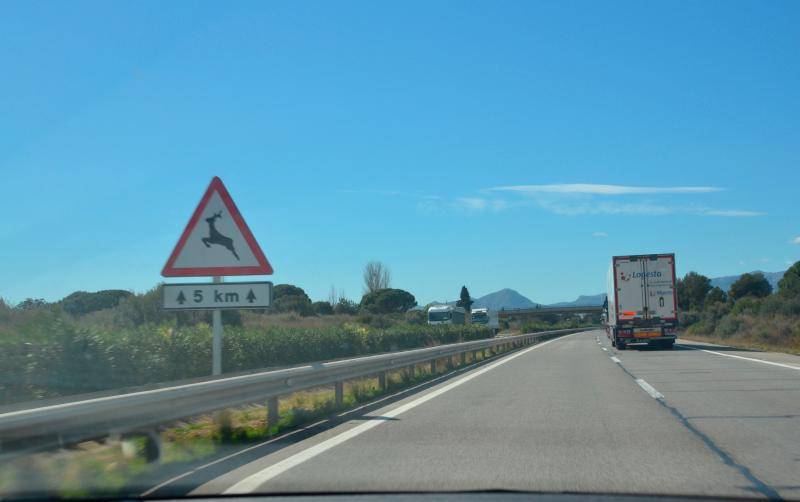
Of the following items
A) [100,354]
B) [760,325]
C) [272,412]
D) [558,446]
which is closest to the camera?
[558,446]

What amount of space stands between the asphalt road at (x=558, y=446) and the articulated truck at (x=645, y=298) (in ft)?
59.8

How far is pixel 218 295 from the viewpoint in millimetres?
9023

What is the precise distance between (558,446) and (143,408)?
4.10 metres

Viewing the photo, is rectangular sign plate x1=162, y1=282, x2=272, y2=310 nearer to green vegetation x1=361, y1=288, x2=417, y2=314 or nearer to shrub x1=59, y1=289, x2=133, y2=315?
shrub x1=59, y1=289, x2=133, y2=315

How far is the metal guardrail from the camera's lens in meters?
5.71

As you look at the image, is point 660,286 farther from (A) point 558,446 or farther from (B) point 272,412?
(A) point 558,446

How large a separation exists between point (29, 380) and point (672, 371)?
45.5 feet

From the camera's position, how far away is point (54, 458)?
265 inches

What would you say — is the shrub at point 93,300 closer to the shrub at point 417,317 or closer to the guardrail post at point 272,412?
the guardrail post at point 272,412

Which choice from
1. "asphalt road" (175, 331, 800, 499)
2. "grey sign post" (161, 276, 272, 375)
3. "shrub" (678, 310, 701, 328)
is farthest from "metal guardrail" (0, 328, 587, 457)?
"shrub" (678, 310, 701, 328)

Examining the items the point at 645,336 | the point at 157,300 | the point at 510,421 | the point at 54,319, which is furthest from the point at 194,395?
the point at 645,336

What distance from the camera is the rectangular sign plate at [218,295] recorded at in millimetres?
8953

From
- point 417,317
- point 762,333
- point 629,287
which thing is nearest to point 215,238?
point 629,287

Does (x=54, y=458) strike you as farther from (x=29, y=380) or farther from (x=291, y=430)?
(x=29, y=380)
